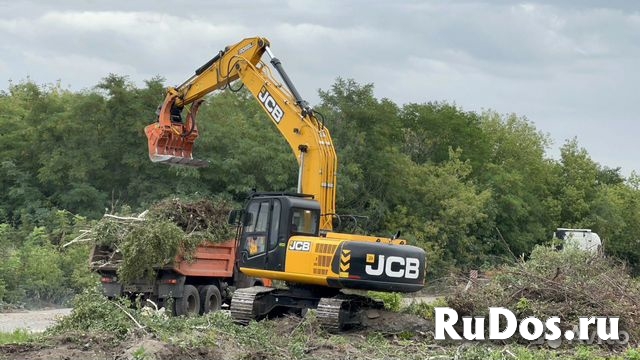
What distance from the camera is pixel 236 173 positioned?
122ft

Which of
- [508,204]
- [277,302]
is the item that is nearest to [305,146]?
[277,302]

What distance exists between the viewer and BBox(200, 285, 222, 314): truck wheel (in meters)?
22.6

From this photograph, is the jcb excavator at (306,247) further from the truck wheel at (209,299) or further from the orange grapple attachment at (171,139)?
the truck wheel at (209,299)

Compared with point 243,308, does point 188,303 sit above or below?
below

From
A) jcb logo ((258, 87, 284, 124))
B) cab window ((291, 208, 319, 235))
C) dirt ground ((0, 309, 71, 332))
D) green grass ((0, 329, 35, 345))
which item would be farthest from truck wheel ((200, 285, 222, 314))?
green grass ((0, 329, 35, 345))

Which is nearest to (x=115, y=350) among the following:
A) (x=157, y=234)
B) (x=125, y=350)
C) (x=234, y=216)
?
(x=125, y=350)

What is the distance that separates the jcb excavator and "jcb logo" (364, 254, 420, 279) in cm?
2

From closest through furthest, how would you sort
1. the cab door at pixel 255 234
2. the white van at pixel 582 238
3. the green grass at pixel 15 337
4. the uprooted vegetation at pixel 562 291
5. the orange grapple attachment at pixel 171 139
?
the green grass at pixel 15 337 < the uprooted vegetation at pixel 562 291 < the cab door at pixel 255 234 < the white van at pixel 582 238 < the orange grapple attachment at pixel 171 139

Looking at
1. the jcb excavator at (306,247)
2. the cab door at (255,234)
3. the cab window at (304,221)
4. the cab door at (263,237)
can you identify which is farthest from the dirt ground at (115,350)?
the cab door at (255,234)

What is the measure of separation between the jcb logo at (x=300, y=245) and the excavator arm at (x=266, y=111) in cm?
139

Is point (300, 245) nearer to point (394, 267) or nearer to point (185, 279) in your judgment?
point (394, 267)

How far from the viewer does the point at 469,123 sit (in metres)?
56.5

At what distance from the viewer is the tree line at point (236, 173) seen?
3369cm

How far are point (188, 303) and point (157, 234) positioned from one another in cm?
195
